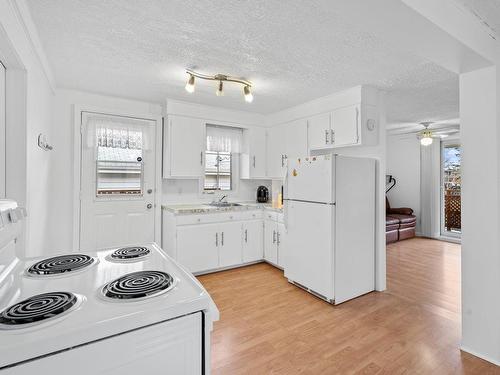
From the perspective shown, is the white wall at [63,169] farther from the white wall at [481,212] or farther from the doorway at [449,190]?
the doorway at [449,190]

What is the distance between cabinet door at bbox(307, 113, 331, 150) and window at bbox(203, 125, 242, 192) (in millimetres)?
1207

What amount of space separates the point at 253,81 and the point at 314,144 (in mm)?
1187

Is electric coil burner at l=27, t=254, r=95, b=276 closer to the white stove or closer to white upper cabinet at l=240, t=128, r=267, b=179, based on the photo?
the white stove

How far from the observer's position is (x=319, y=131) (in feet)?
11.2

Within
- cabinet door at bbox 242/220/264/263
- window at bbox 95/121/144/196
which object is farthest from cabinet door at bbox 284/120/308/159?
window at bbox 95/121/144/196

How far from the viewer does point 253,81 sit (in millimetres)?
2820

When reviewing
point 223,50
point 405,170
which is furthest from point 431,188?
point 223,50

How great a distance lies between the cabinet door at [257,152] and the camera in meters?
4.25

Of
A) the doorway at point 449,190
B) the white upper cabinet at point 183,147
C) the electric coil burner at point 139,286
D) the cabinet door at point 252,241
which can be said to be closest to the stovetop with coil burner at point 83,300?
the electric coil burner at point 139,286

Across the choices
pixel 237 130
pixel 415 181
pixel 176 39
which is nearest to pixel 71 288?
pixel 176 39

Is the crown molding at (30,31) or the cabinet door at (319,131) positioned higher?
the crown molding at (30,31)

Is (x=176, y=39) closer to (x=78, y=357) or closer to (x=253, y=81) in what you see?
(x=253, y=81)

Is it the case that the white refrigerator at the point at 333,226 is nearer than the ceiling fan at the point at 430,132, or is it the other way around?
the white refrigerator at the point at 333,226

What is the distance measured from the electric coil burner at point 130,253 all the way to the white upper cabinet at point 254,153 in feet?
9.25
